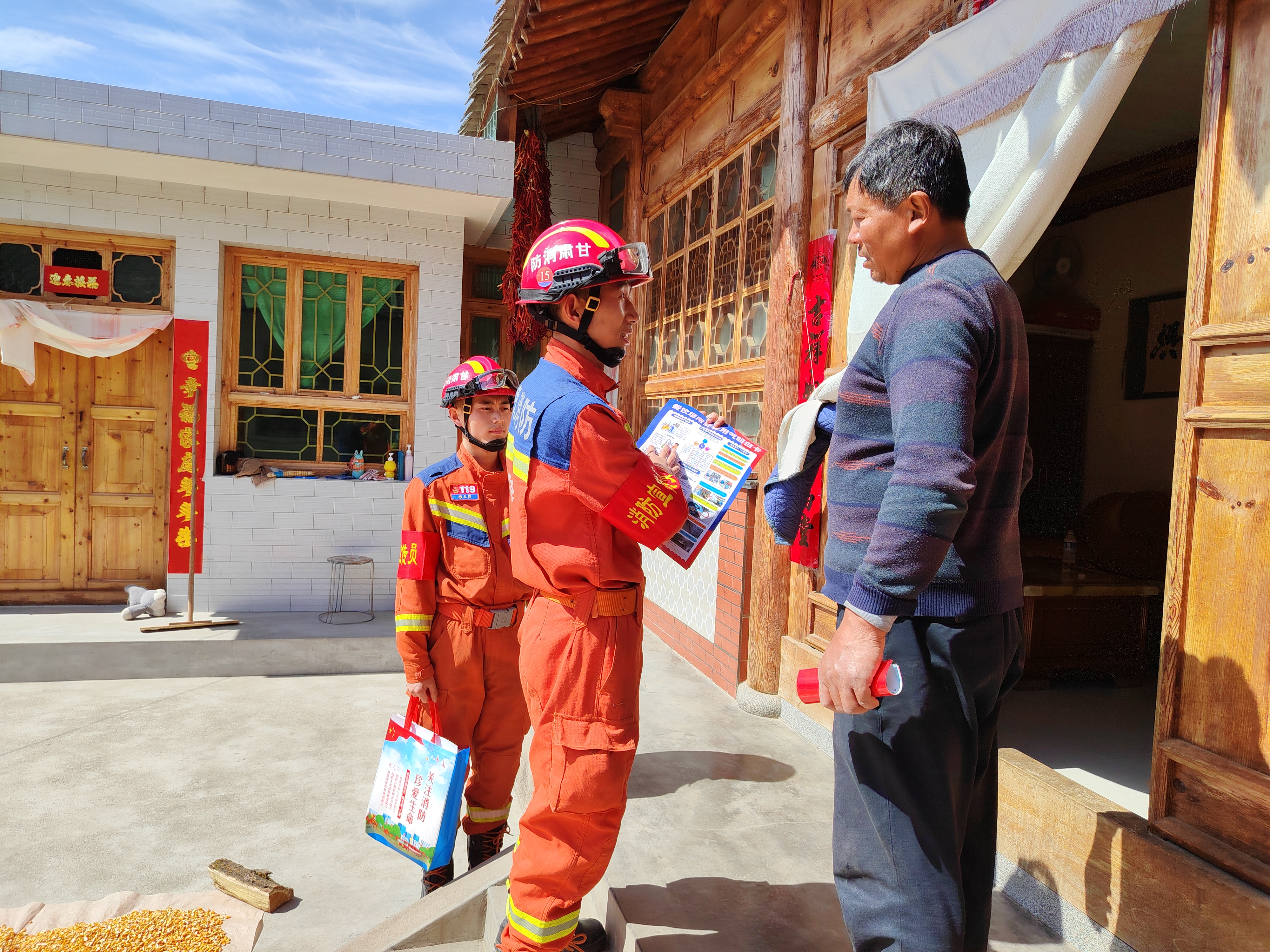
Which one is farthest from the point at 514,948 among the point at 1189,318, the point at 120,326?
the point at 120,326

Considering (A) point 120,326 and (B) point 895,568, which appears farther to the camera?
(A) point 120,326

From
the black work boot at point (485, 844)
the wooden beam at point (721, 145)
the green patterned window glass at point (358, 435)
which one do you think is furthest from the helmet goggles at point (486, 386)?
the green patterned window glass at point (358, 435)

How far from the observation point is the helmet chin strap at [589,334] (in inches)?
79.6

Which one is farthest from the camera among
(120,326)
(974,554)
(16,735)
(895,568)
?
(120,326)

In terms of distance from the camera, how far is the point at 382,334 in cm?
768

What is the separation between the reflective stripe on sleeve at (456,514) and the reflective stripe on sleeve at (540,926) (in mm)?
1293

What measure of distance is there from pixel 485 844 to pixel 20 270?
696 cm

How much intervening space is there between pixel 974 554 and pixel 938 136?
765mm

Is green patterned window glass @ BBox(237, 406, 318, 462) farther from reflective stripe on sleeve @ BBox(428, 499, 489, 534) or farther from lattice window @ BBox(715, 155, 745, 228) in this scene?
reflective stripe on sleeve @ BBox(428, 499, 489, 534)

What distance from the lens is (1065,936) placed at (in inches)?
90.6

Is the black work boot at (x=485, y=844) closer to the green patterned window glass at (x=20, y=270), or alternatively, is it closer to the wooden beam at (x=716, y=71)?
the wooden beam at (x=716, y=71)

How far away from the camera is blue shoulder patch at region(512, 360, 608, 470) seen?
1869 millimetres

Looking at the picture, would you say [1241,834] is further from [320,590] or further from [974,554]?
[320,590]

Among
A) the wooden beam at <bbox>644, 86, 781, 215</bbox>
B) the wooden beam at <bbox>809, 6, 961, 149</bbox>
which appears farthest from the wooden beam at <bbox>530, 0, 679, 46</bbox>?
the wooden beam at <bbox>809, 6, 961, 149</bbox>
